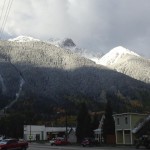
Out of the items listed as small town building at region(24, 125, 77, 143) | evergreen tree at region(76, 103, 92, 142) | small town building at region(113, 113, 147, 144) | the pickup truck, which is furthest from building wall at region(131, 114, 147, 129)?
small town building at region(24, 125, 77, 143)

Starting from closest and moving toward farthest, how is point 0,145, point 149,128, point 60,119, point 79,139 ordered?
point 0,145 < point 149,128 < point 79,139 < point 60,119

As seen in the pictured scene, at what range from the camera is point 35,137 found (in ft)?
545

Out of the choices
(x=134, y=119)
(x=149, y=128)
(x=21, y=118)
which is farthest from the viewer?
(x=21, y=118)

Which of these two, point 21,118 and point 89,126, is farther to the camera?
point 21,118

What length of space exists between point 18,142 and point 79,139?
41019 mm

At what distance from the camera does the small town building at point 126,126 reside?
3543 inches

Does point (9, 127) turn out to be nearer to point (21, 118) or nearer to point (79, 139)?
point (21, 118)

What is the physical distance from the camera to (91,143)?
79.9 metres

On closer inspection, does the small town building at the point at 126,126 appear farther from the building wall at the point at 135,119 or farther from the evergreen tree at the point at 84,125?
the evergreen tree at the point at 84,125

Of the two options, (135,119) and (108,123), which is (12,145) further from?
(135,119)

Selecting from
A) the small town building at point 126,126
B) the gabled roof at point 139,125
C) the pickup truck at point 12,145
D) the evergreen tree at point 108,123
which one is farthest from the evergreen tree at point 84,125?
the pickup truck at point 12,145

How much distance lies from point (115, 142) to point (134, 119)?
→ 262 inches

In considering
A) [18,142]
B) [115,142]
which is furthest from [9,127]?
[18,142]

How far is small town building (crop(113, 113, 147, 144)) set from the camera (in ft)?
295
